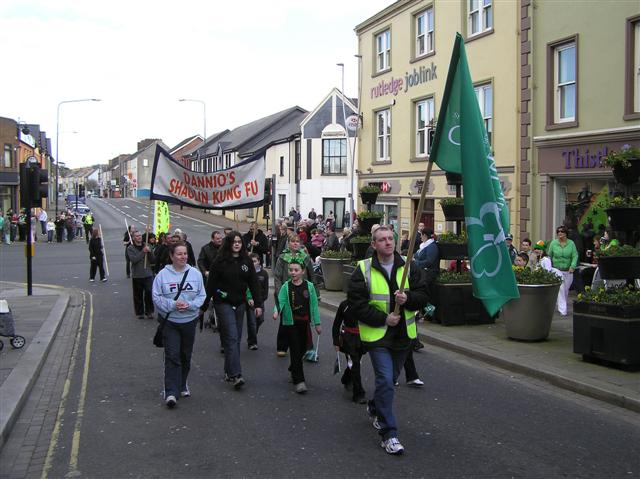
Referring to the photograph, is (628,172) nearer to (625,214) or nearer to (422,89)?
(625,214)

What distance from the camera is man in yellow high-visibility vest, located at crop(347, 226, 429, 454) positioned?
227 inches

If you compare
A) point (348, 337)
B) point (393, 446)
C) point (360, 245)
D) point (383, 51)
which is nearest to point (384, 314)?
point (393, 446)

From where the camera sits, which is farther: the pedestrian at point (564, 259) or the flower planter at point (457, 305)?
the pedestrian at point (564, 259)

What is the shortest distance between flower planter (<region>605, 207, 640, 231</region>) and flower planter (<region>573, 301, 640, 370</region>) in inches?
44.9

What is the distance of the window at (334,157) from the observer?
48.9 meters

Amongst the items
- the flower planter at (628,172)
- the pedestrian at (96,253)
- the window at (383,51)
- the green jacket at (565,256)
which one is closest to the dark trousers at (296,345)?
the flower planter at (628,172)

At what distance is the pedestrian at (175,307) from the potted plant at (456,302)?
19.1 feet

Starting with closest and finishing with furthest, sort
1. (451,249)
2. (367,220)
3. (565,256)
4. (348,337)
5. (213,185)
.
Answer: (348,337) < (451,249) < (213,185) < (565,256) < (367,220)

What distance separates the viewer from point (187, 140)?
112m

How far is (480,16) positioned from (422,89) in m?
3.90

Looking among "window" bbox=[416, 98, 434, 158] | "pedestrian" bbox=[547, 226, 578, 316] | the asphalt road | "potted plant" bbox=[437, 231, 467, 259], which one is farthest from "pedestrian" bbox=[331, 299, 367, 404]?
"window" bbox=[416, 98, 434, 158]

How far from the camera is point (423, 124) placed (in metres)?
25.3

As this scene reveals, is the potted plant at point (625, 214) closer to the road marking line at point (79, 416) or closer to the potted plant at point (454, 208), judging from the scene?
the potted plant at point (454, 208)

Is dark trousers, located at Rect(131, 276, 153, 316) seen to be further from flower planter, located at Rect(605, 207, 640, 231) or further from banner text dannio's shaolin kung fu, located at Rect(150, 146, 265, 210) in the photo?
flower planter, located at Rect(605, 207, 640, 231)
